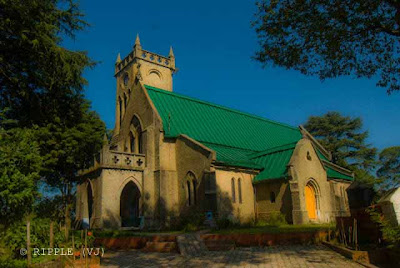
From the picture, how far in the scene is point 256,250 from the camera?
1375 centimetres

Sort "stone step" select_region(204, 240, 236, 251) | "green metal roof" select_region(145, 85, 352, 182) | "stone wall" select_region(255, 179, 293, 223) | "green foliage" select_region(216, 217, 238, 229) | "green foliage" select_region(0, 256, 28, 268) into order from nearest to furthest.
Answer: "green foliage" select_region(0, 256, 28, 268)
"stone step" select_region(204, 240, 236, 251)
"green foliage" select_region(216, 217, 238, 229)
"stone wall" select_region(255, 179, 293, 223)
"green metal roof" select_region(145, 85, 352, 182)

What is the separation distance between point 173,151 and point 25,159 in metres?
16.8

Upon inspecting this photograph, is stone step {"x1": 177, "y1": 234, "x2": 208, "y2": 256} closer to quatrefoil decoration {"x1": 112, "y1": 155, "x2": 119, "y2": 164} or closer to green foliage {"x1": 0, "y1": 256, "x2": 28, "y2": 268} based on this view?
green foliage {"x1": 0, "y1": 256, "x2": 28, "y2": 268}

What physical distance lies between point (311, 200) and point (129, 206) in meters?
15.4

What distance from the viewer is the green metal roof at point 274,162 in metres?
25.6

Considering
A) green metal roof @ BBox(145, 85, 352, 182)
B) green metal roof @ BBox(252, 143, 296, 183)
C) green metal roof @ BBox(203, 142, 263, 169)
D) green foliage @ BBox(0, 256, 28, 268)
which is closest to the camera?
green foliage @ BBox(0, 256, 28, 268)

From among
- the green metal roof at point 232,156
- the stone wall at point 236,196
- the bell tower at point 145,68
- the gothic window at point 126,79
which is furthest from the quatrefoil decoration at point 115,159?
the gothic window at point 126,79

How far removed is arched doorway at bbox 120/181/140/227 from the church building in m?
0.09

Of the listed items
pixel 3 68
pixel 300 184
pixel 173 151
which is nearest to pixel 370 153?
pixel 300 184

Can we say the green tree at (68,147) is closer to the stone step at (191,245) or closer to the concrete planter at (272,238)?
the stone step at (191,245)

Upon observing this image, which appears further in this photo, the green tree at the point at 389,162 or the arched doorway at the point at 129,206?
the green tree at the point at 389,162

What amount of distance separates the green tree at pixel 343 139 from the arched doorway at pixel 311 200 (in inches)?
825

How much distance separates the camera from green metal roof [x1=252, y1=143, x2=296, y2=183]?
25594 mm

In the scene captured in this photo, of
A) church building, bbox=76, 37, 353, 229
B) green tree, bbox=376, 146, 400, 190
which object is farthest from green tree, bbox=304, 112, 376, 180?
church building, bbox=76, 37, 353, 229
